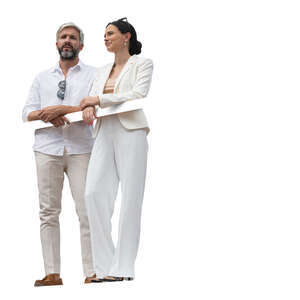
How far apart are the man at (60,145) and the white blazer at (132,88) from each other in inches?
21.4

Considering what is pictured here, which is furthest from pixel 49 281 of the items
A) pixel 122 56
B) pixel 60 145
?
pixel 122 56

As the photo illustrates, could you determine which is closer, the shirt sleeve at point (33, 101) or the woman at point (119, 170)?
the woman at point (119, 170)

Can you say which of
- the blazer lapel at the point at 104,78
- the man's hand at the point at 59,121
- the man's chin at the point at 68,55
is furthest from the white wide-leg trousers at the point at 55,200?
the man's chin at the point at 68,55

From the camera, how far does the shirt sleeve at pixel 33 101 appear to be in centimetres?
974

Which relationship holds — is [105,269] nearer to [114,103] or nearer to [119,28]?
[114,103]

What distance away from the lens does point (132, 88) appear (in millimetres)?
8938

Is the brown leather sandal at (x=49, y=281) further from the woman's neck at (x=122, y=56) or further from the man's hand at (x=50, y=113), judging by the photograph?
the woman's neck at (x=122, y=56)

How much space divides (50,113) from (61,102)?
25cm

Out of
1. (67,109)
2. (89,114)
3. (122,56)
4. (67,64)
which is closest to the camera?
(89,114)

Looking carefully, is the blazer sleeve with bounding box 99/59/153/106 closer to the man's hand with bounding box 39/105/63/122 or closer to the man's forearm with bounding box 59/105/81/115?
the man's forearm with bounding box 59/105/81/115

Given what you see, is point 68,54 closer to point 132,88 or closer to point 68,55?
point 68,55

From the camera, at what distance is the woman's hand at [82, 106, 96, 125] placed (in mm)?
8914

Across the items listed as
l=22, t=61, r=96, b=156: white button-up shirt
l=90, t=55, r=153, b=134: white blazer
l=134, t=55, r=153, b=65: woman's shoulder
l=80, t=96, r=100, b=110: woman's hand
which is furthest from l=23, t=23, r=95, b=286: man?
l=134, t=55, r=153, b=65: woman's shoulder

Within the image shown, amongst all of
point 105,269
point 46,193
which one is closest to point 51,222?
point 46,193
